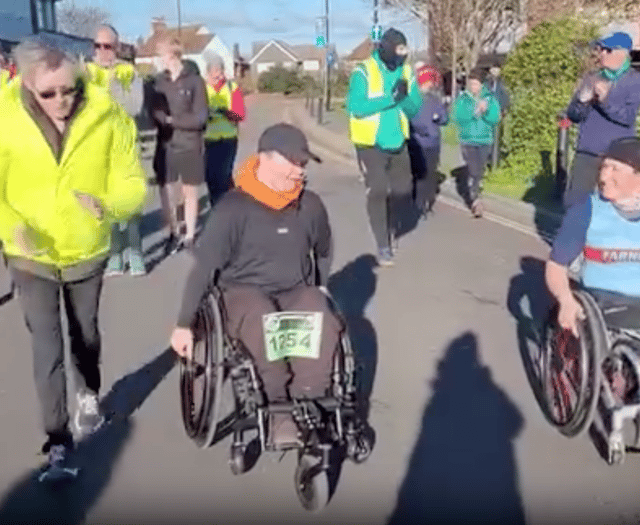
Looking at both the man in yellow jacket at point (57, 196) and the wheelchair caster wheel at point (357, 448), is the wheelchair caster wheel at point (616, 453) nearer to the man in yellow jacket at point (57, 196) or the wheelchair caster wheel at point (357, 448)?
the wheelchair caster wheel at point (357, 448)

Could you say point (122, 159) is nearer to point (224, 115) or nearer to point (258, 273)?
point (258, 273)

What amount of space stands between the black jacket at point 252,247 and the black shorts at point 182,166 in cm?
500

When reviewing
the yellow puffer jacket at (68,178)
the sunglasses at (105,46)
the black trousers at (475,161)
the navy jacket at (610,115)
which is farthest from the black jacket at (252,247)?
the black trousers at (475,161)

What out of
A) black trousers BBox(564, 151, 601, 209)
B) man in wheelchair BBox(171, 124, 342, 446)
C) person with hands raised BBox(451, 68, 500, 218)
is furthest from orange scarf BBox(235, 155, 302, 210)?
person with hands raised BBox(451, 68, 500, 218)

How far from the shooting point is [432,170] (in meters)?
11.7

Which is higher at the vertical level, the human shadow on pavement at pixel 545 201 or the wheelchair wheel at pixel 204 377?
the wheelchair wheel at pixel 204 377

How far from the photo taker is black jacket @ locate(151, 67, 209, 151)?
30.0 feet

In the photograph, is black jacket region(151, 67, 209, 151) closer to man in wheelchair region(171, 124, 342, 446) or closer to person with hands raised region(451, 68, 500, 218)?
person with hands raised region(451, 68, 500, 218)

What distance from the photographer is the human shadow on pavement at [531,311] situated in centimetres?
552

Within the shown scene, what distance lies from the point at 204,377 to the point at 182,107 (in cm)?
532

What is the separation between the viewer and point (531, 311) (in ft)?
23.3

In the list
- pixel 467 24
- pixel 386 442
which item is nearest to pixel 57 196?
pixel 386 442

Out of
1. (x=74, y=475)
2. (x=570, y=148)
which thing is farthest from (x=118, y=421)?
(x=570, y=148)

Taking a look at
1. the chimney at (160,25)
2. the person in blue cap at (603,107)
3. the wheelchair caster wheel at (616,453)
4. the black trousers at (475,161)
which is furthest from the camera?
the chimney at (160,25)
